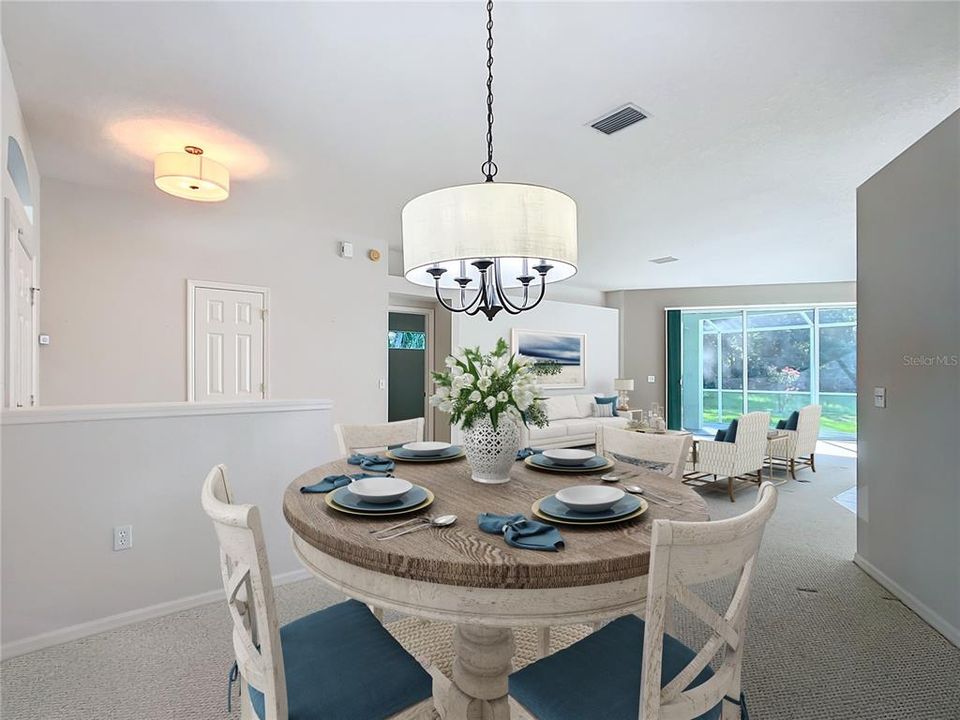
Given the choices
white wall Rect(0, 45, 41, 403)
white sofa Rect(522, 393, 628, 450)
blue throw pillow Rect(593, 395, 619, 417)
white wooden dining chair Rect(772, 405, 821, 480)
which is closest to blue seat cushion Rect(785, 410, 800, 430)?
white wooden dining chair Rect(772, 405, 821, 480)

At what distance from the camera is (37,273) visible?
341 centimetres

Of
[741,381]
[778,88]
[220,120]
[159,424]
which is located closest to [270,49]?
[220,120]

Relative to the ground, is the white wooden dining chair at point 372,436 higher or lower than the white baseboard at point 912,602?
higher

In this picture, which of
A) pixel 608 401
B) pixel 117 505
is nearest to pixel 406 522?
pixel 117 505

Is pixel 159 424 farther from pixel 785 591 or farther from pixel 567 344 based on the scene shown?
pixel 567 344

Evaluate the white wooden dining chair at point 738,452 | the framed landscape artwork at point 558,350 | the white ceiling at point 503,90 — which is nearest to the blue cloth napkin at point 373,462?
the white ceiling at point 503,90

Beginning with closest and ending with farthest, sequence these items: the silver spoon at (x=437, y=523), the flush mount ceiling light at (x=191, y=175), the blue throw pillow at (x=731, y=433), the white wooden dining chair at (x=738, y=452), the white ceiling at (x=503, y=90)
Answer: the silver spoon at (x=437, y=523) → the white ceiling at (x=503, y=90) → the flush mount ceiling light at (x=191, y=175) → the white wooden dining chair at (x=738, y=452) → the blue throw pillow at (x=731, y=433)

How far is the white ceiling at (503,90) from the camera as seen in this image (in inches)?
75.5

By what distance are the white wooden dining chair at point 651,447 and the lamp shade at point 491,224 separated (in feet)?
2.90

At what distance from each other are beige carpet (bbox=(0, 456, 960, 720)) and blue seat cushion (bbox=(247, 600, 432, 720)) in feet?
2.68

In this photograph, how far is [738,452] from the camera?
4.48 metres

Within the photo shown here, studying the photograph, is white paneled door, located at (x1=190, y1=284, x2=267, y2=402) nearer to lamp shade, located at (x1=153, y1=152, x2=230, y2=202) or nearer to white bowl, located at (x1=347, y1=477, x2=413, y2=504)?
lamp shade, located at (x1=153, y1=152, x2=230, y2=202)

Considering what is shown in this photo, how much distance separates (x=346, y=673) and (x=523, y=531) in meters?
0.54

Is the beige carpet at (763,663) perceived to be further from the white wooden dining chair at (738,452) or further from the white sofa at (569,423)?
the white sofa at (569,423)
